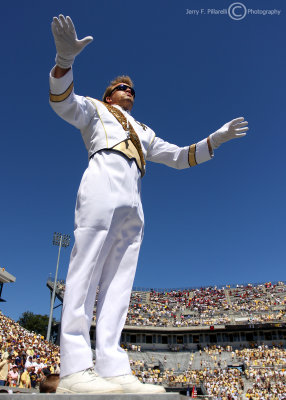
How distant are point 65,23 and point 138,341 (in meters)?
38.2

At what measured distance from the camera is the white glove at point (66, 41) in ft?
8.92

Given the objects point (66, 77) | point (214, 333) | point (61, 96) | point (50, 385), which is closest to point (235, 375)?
point (214, 333)

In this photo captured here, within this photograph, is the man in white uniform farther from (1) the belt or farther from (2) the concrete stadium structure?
(2) the concrete stadium structure

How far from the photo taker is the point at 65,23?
2.72 m

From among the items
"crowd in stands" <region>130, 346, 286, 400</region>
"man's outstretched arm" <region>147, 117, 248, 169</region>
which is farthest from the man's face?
"crowd in stands" <region>130, 346, 286, 400</region>

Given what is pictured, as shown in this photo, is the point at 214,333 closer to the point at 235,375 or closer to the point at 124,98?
the point at 235,375

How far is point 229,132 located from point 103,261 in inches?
83.0

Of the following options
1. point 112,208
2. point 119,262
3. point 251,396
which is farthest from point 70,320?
point 251,396

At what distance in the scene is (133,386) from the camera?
241cm

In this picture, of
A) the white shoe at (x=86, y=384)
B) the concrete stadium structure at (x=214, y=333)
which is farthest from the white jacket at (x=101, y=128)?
the concrete stadium structure at (x=214, y=333)

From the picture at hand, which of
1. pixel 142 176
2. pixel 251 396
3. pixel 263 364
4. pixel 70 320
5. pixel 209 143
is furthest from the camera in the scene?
pixel 263 364

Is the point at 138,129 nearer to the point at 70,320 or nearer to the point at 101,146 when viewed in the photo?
the point at 101,146

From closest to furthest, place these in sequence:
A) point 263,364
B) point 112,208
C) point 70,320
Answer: point 70,320 < point 112,208 < point 263,364

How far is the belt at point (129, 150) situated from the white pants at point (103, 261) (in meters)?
0.06
